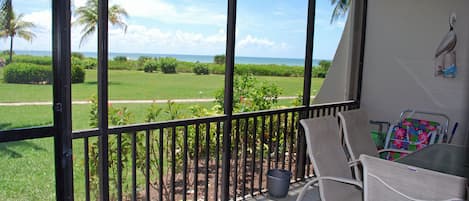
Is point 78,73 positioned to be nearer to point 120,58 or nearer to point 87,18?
point 87,18

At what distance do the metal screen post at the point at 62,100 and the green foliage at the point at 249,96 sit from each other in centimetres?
224

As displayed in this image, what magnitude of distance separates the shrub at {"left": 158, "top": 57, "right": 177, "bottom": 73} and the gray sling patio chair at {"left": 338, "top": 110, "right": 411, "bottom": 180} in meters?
7.18

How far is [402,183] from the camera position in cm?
160

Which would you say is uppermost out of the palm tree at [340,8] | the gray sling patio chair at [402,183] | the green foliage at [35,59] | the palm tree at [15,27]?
the palm tree at [340,8]

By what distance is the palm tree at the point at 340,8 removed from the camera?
16.1ft

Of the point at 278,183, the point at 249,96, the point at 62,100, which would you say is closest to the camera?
the point at 62,100

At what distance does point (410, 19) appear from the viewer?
4.38 meters

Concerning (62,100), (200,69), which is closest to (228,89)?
(62,100)

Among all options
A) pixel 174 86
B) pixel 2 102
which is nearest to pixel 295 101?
pixel 2 102

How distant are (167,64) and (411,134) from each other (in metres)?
7.55

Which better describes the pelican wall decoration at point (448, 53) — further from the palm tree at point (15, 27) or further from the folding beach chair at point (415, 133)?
the palm tree at point (15, 27)

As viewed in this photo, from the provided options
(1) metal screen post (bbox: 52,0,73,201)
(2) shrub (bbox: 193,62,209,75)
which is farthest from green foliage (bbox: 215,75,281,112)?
(2) shrub (bbox: 193,62,209,75)

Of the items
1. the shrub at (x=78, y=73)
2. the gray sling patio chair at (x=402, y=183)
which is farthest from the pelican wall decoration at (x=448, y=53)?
the shrub at (x=78, y=73)

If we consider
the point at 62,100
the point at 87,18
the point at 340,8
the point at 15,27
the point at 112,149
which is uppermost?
the point at 340,8
